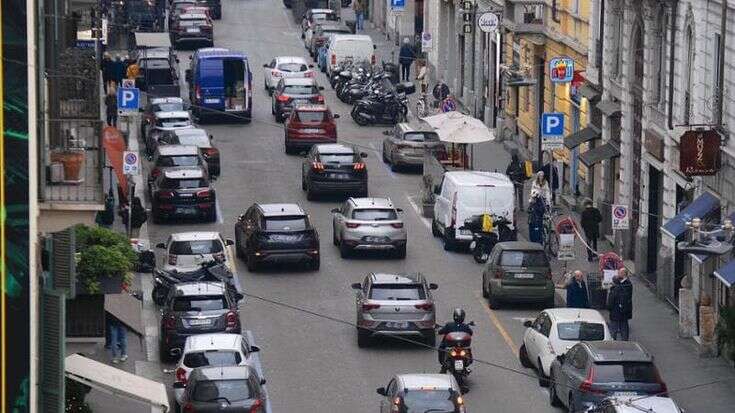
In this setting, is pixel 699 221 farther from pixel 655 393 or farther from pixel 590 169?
pixel 590 169

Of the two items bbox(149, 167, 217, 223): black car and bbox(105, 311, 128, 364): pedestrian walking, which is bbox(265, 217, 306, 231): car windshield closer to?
bbox(149, 167, 217, 223): black car

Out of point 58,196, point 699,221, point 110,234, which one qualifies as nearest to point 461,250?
point 699,221

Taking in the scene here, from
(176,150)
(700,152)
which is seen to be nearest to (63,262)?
(700,152)

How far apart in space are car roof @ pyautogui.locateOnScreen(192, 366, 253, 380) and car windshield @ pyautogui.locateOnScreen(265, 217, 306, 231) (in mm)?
13930

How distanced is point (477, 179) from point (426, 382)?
17.7 meters

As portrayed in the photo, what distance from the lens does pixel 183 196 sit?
182 feet

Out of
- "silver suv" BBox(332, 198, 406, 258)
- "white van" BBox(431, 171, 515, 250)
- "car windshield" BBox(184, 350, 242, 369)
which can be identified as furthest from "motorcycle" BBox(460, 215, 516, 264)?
"car windshield" BBox(184, 350, 242, 369)

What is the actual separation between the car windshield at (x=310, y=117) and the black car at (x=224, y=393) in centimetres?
3071

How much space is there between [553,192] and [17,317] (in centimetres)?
3703

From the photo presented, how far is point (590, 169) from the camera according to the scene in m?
57.3

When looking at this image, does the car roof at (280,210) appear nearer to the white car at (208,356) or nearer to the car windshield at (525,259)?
the car windshield at (525,259)

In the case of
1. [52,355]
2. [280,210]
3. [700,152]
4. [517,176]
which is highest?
[52,355]

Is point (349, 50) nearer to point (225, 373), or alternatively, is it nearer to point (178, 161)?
point (178, 161)

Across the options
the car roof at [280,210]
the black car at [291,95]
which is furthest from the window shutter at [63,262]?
the black car at [291,95]
